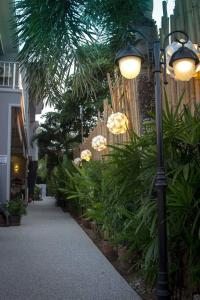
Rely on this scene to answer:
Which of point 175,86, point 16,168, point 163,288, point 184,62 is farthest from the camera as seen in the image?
point 16,168

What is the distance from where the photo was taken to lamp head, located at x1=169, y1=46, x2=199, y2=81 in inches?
154

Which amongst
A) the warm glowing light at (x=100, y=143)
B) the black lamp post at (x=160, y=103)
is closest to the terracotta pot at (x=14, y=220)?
the warm glowing light at (x=100, y=143)

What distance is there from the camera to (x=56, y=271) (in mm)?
6156

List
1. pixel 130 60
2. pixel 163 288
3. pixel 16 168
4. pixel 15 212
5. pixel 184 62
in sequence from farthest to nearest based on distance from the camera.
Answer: pixel 16 168, pixel 15 212, pixel 130 60, pixel 184 62, pixel 163 288

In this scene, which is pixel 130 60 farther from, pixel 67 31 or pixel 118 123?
pixel 67 31

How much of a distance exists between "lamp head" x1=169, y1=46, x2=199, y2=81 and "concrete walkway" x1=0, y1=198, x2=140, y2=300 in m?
2.66

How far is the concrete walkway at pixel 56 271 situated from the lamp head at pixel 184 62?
8.73ft

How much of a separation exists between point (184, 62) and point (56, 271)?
380cm

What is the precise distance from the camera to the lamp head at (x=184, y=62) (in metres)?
3.91

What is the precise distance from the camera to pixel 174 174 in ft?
13.5

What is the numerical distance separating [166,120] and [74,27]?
11.7ft

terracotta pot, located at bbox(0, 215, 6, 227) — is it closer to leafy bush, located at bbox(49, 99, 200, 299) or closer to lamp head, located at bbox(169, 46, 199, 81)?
leafy bush, located at bbox(49, 99, 200, 299)

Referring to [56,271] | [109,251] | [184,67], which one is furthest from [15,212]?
[184,67]

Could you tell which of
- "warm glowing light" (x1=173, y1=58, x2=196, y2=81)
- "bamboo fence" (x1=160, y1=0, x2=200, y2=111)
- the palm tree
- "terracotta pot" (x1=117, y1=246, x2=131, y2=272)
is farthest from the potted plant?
"warm glowing light" (x1=173, y1=58, x2=196, y2=81)
